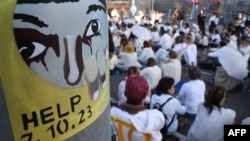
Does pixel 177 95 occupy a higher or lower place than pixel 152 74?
lower

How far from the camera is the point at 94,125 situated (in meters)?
1.60

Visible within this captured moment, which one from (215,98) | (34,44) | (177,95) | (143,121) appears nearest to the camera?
(34,44)

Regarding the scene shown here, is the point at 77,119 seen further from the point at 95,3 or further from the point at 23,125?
the point at 95,3

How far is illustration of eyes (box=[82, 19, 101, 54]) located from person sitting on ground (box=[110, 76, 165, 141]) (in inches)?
59.4

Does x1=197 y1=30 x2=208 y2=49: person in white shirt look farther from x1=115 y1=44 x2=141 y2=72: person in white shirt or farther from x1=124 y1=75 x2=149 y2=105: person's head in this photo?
x1=124 y1=75 x2=149 y2=105: person's head

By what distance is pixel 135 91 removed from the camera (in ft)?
9.64

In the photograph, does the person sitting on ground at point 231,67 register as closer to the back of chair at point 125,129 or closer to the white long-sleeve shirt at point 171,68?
the white long-sleeve shirt at point 171,68

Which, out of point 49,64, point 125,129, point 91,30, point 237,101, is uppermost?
point 91,30

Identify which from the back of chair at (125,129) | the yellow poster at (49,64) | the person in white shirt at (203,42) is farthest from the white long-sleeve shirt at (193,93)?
the person in white shirt at (203,42)

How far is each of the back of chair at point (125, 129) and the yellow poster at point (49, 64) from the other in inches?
54.6

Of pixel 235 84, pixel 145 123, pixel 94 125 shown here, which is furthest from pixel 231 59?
pixel 94 125

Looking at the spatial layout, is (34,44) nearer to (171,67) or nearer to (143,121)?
(143,121)

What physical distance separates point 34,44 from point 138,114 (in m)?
1.80

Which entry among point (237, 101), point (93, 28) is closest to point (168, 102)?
point (93, 28)
